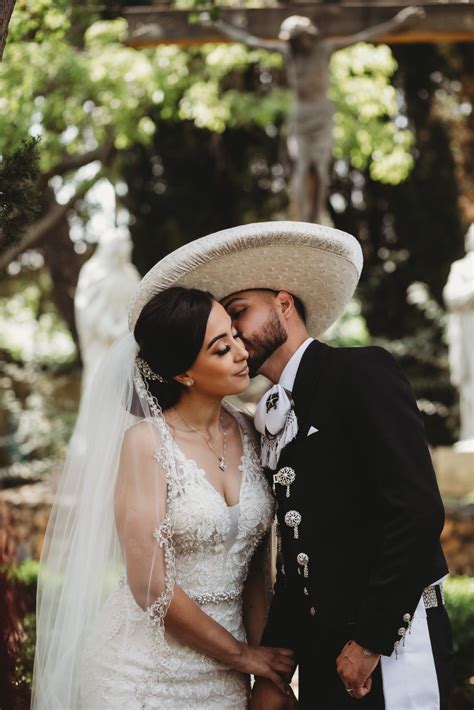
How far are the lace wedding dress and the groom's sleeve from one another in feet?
1.57

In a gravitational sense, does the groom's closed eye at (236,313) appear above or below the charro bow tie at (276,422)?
above

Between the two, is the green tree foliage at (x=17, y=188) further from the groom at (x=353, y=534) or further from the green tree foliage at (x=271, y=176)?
the green tree foliage at (x=271, y=176)

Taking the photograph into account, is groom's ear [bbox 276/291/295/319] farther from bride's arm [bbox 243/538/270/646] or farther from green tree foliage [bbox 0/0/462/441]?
green tree foliage [bbox 0/0/462/441]

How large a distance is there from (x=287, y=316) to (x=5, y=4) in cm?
134

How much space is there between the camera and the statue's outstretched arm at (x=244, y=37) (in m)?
7.29

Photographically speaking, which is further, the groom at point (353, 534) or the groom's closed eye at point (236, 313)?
the groom's closed eye at point (236, 313)

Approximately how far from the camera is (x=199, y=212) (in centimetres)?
1320

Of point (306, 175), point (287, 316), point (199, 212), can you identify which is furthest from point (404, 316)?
point (287, 316)

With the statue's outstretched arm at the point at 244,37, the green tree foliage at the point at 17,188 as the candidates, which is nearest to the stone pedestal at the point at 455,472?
the statue's outstretched arm at the point at 244,37

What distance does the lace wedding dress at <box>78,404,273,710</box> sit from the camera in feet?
8.79

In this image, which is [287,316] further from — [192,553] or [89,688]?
[89,688]

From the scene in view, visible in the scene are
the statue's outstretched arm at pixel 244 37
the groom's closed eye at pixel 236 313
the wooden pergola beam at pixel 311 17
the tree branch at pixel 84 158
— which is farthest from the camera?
the tree branch at pixel 84 158

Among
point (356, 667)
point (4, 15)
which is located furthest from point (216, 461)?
point (4, 15)

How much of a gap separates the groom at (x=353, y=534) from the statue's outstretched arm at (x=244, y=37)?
5.12 metres
